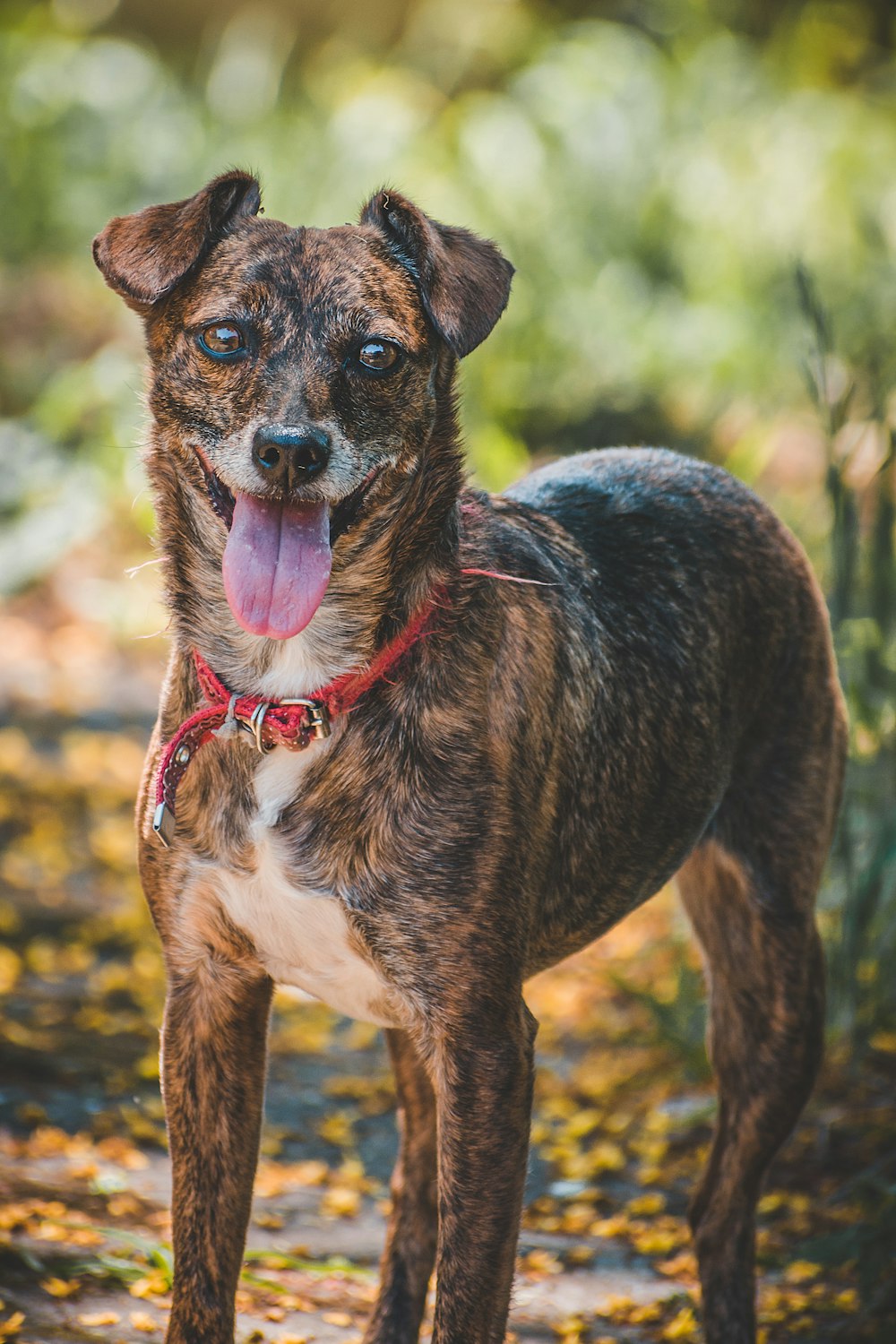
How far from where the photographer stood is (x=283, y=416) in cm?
246

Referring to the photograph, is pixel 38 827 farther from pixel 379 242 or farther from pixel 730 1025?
Answer: pixel 379 242

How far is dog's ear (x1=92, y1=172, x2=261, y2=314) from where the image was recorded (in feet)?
8.59

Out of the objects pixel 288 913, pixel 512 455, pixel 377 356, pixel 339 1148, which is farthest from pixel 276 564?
pixel 512 455

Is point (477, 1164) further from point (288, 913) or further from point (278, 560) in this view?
point (278, 560)

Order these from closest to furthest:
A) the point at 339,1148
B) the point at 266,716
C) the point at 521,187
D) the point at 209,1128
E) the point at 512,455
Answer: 1. the point at 266,716
2. the point at 209,1128
3. the point at 339,1148
4. the point at 512,455
5. the point at 521,187

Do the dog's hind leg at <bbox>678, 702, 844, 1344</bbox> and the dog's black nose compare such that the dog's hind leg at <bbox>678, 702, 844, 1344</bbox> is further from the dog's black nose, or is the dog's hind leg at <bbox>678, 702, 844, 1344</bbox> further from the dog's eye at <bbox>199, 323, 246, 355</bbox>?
the dog's eye at <bbox>199, 323, 246, 355</bbox>

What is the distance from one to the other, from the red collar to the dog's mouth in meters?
0.15

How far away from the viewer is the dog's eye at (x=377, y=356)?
2.62 m

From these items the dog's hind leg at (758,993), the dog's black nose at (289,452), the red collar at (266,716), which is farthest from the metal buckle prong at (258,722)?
the dog's hind leg at (758,993)

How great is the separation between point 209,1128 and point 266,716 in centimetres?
80

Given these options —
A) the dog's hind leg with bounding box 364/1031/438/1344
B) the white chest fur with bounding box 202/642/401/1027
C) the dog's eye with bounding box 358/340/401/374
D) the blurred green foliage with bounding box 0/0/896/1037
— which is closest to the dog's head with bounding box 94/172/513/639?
the dog's eye with bounding box 358/340/401/374

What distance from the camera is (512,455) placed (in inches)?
292

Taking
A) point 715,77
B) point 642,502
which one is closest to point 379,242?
point 642,502

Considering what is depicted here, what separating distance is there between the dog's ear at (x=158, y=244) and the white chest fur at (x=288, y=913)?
755 mm
